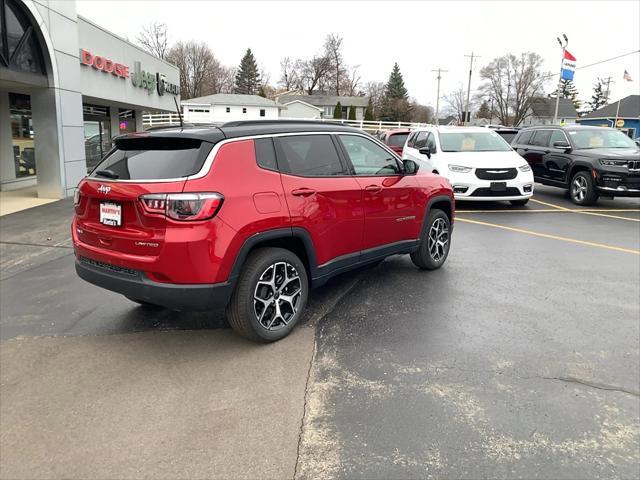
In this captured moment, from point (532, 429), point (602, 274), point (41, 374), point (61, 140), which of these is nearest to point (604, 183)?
point (602, 274)

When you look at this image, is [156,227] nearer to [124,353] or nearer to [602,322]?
[124,353]

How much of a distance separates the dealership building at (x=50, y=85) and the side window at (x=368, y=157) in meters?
8.32

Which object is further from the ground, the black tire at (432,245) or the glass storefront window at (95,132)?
the glass storefront window at (95,132)

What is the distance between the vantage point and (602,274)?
5.95 m

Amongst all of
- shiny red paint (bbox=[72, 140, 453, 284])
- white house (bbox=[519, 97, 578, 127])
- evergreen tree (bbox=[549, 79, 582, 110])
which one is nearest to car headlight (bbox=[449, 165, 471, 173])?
shiny red paint (bbox=[72, 140, 453, 284])

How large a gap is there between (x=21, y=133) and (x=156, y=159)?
1234cm

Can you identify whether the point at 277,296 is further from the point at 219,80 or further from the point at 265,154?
the point at 219,80

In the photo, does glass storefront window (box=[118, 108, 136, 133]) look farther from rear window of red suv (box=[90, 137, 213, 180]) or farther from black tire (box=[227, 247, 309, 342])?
black tire (box=[227, 247, 309, 342])

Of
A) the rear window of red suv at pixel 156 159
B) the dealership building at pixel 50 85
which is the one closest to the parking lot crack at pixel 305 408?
the rear window of red suv at pixel 156 159

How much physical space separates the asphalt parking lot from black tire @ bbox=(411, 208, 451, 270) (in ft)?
0.72

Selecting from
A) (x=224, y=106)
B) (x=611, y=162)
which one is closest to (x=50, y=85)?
Answer: (x=611, y=162)

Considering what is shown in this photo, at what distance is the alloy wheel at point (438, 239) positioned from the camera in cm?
574

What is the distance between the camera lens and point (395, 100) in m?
76.9

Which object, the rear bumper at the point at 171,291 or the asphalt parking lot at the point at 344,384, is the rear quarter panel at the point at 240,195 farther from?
the asphalt parking lot at the point at 344,384
